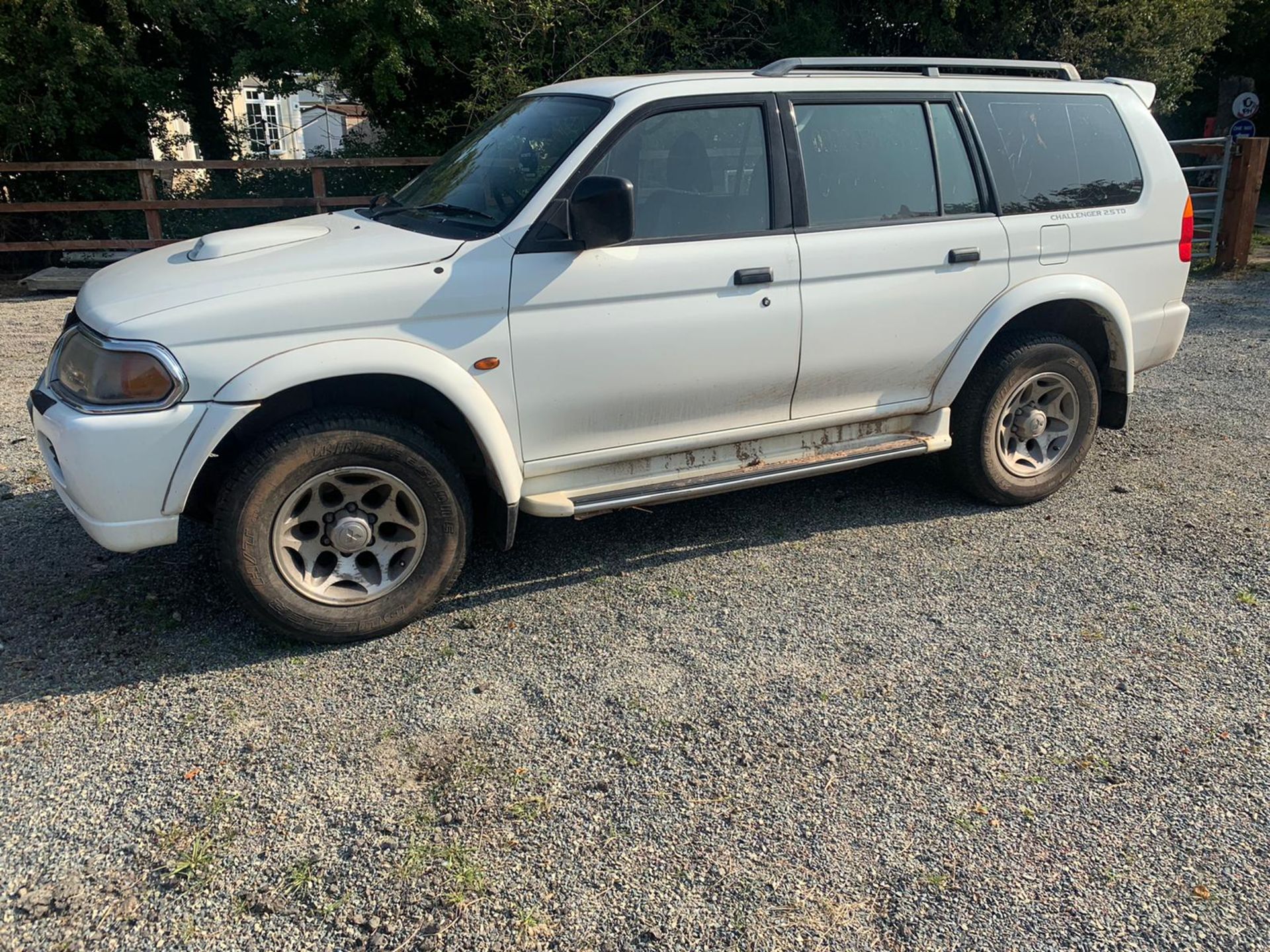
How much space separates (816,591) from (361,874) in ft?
7.49

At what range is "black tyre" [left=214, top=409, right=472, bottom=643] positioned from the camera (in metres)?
3.56

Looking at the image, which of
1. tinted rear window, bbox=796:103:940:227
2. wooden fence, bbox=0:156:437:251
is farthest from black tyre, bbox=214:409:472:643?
wooden fence, bbox=0:156:437:251

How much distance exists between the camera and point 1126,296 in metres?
5.10

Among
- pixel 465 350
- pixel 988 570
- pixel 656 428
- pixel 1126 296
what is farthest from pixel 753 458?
pixel 1126 296

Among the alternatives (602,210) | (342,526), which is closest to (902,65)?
(602,210)

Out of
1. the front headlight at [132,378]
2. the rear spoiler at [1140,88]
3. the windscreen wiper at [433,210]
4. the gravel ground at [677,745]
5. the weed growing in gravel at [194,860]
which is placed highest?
the rear spoiler at [1140,88]

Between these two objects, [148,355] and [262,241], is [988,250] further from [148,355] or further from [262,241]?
[148,355]

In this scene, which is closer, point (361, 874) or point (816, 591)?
point (361, 874)

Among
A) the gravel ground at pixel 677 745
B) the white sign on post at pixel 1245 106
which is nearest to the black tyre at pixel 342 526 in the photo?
the gravel ground at pixel 677 745

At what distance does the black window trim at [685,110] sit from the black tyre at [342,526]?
36.3 inches

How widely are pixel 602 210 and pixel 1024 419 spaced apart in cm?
263

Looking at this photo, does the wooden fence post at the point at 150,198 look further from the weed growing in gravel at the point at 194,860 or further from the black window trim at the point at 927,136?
the weed growing in gravel at the point at 194,860

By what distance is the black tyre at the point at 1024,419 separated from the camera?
4.91 m

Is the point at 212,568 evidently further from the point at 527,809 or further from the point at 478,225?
the point at 527,809
